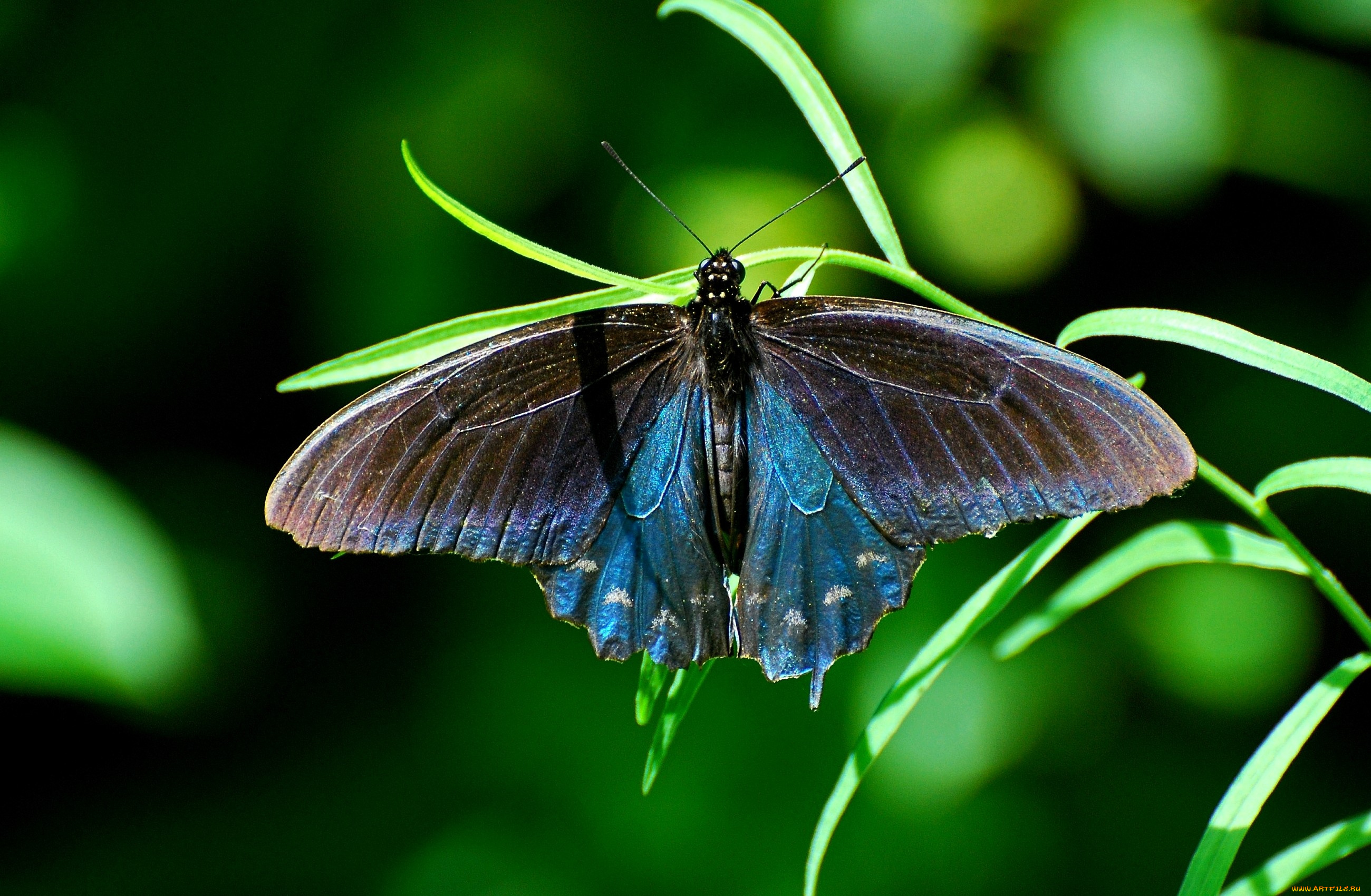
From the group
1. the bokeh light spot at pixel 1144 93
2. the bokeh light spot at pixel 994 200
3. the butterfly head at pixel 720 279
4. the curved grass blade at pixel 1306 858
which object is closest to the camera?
the curved grass blade at pixel 1306 858

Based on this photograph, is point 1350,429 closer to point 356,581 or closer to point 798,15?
point 798,15

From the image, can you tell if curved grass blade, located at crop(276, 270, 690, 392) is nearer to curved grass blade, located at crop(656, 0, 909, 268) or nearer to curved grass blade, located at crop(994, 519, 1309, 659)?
Result: curved grass blade, located at crop(656, 0, 909, 268)

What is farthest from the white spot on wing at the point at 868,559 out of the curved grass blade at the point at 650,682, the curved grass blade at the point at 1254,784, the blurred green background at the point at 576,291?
the blurred green background at the point at 576,291

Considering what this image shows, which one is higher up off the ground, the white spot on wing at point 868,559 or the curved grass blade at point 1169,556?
the white spot on wing at point 868,559

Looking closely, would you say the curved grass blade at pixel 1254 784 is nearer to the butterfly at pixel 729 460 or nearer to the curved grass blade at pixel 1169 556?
the curved grass blade at pixel 1169 556

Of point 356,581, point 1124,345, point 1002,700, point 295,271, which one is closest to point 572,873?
point 356,581

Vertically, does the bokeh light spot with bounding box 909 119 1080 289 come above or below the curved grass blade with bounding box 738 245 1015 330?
above

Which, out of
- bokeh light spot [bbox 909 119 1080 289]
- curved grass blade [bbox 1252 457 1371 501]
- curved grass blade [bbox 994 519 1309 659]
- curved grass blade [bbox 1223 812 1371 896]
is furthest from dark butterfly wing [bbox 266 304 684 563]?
bokeh light spot [bbox 909 119 1080 289]
